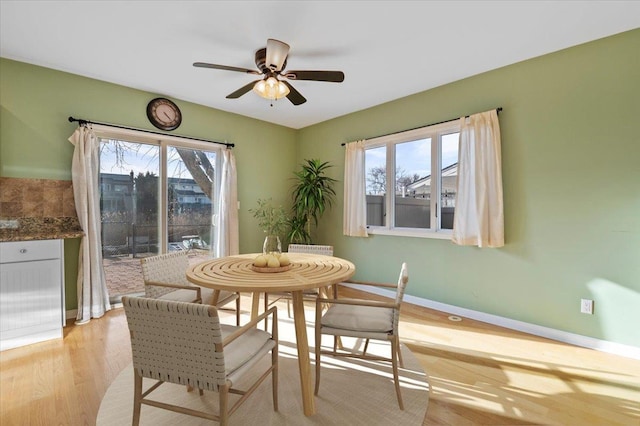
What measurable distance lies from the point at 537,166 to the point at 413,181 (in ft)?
4.49

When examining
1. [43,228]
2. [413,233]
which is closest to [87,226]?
[43,228]

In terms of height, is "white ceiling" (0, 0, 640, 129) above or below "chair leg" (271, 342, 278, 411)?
above

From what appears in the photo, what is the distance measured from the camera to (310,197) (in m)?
4.56

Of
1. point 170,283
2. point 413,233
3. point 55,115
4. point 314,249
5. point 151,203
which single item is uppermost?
point 55,115

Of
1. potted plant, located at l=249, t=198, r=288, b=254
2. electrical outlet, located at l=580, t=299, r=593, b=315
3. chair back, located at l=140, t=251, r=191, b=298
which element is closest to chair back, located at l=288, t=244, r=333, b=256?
chair back, located at l=140, t=251, r=191, b=298

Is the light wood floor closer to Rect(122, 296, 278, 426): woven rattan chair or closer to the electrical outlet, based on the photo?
the electrical outlet

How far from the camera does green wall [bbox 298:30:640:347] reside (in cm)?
246

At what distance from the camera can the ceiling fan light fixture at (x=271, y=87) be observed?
102 inches

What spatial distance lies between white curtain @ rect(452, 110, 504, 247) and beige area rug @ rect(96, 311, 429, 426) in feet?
5.19

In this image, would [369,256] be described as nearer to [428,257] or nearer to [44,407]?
[428,257]

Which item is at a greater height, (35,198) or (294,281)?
(35,198)

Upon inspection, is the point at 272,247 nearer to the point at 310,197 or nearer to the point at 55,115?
the point at 310,197

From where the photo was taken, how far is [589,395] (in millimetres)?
1933

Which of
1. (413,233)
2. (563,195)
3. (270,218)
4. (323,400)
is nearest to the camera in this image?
(323,400)
